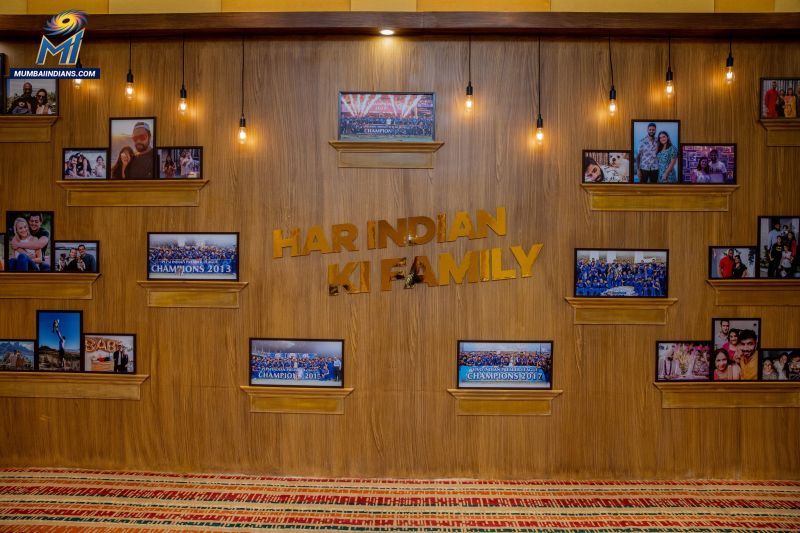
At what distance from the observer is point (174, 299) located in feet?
12.5

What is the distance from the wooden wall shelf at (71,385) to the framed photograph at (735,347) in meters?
4.20

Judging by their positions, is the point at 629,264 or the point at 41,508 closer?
the point at 41,508

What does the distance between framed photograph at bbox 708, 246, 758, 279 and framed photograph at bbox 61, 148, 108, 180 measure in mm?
4490

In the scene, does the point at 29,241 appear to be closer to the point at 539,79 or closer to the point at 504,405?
the point at 504,405

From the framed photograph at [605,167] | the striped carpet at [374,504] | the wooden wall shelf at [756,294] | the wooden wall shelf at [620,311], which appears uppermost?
the framed photograph at [605,167]

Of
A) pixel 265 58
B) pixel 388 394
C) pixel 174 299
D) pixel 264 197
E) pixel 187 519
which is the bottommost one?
pixel 187 519

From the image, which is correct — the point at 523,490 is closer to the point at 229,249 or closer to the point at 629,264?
the point at 629,264

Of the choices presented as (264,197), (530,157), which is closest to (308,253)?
(264,197)

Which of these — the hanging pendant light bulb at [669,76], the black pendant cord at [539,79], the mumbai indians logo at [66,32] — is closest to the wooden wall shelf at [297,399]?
the black pendant cord at [539,79]

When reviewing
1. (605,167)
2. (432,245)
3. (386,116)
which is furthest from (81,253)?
(605,167)

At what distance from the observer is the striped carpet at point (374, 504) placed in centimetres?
319

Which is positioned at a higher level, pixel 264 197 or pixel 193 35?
pixel 193 35

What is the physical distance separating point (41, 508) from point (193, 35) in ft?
11.1

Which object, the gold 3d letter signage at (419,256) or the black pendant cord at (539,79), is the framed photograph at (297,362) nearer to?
the gold 3d letter signage at (419,256)
